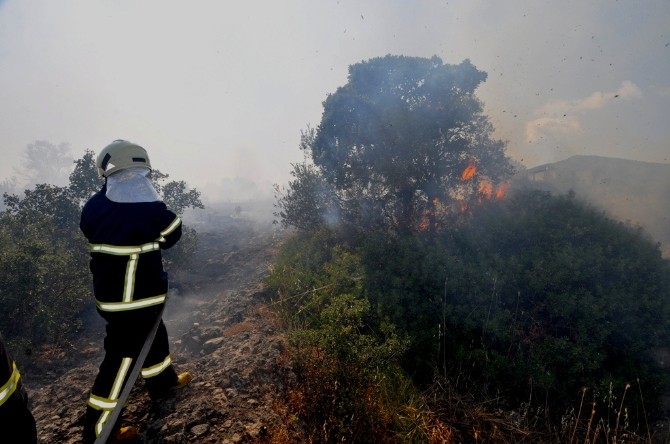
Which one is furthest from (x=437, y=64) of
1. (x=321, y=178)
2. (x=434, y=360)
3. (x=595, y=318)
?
(x=434, y=360)

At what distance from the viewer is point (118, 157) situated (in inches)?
106

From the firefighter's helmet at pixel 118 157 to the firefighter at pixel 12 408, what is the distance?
1477mm

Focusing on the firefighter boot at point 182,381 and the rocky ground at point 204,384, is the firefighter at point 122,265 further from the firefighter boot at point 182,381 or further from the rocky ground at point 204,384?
the firefighter boot at point 182,381

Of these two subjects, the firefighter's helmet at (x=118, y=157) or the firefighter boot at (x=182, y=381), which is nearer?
the firefighter's helmet at (x=118, y=157)

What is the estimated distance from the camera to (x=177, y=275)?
12.5m

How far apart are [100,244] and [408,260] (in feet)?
21.6

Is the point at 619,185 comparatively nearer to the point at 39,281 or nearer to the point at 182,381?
the point at 182,381

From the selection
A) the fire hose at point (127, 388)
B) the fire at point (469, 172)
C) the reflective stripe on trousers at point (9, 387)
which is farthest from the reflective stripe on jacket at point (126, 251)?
the fire at point (469, 172)

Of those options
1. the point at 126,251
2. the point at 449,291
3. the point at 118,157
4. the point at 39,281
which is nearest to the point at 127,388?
the point at 126,251

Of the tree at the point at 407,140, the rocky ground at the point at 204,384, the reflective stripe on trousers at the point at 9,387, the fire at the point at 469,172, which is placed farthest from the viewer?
the fire at the point at 469,172

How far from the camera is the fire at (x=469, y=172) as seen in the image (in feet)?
34.9

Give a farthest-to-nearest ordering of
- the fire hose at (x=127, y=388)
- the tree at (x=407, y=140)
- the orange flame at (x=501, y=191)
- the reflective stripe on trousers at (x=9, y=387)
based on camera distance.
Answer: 1. the orange flame at (x=501, y=191)
2. the tree at (x=407, y=140)
3. the fire hose at (x=127, y=388)
4. the reflective stripe on trousers at (x=9, y=387)

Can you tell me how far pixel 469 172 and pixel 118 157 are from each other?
416 inches

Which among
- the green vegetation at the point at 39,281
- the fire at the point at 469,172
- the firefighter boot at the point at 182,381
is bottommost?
the green vegetation at the point at 39,281
